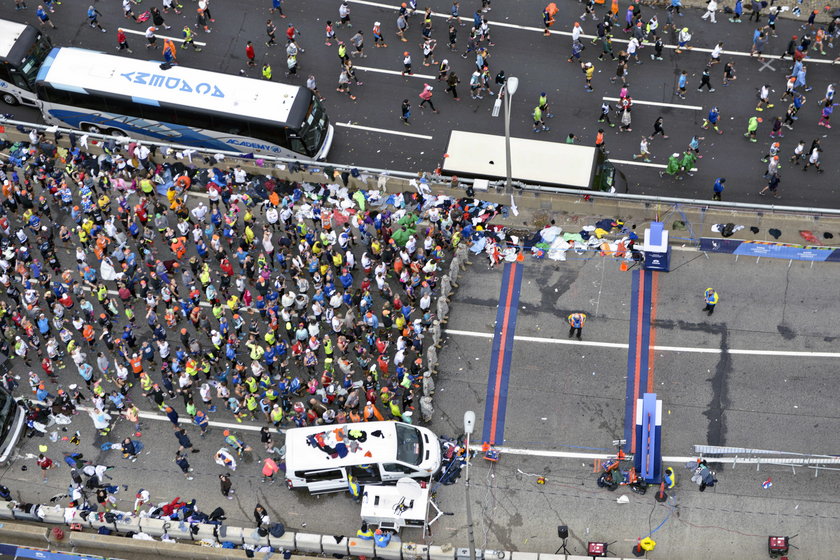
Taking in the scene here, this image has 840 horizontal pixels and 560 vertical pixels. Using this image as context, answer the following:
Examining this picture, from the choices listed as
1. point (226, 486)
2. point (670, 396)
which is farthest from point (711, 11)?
point (226, 486)

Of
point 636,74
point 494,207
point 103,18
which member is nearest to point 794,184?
point 636,74

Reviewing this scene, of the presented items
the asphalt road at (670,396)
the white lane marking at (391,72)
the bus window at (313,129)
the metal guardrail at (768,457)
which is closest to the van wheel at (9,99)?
the bus window at (313,129)

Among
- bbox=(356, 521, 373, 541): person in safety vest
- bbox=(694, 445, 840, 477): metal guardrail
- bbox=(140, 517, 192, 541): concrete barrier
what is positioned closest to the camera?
bbox=(356, 521, 373, 541): person in safety vest

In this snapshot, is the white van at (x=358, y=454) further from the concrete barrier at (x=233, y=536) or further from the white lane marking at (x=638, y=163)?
the white lane marking at (x=638, y=163)

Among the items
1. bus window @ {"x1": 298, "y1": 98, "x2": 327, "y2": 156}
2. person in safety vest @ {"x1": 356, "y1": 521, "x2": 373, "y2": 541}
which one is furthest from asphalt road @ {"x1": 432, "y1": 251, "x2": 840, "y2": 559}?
bus window @ {"x1": 298, "y1": 98, "x2": 327, "y2": 156}

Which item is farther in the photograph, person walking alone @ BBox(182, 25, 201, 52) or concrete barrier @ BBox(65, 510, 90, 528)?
person walking alone @ BBox(182, 25, 201, 52)

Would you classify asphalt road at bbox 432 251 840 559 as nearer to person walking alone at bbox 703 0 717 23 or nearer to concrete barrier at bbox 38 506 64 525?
concrete barrier at bbox 38 506 64 525
